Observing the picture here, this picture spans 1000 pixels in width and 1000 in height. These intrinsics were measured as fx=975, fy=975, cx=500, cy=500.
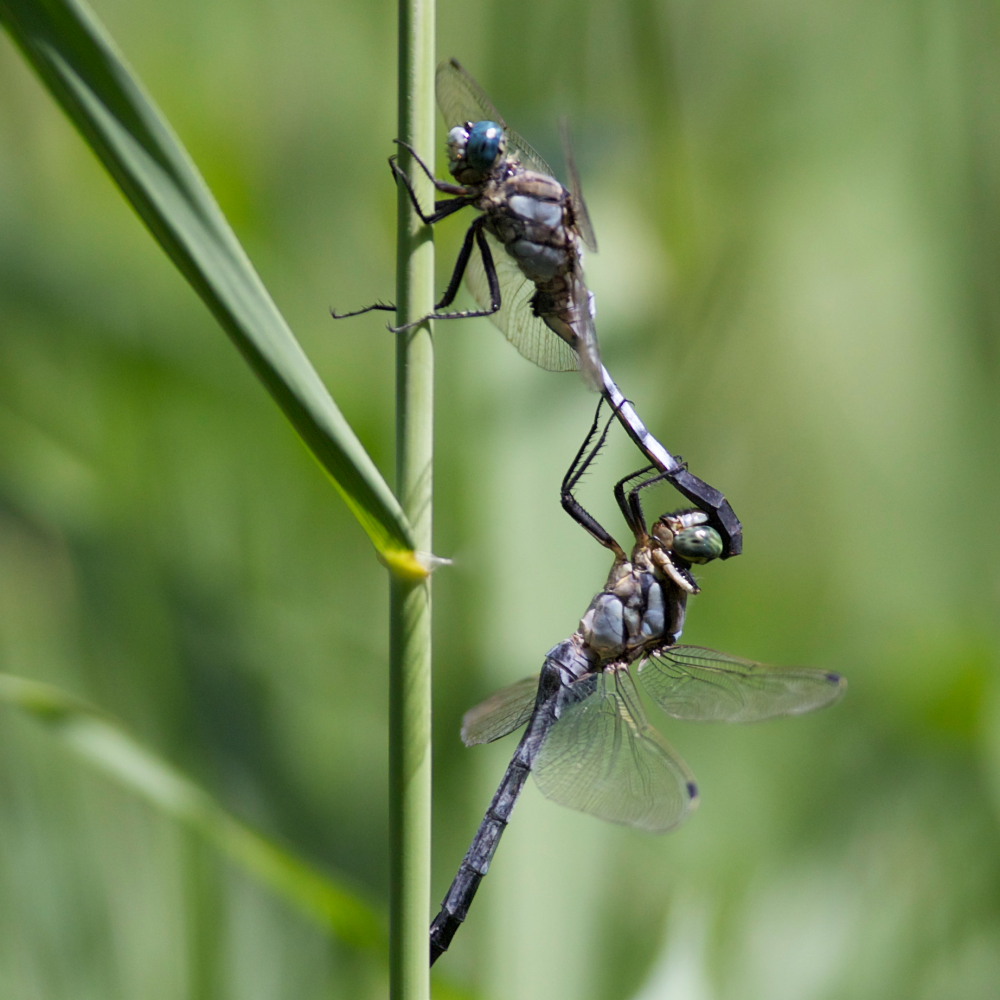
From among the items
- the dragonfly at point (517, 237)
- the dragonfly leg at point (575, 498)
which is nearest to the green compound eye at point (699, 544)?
the dragonfly leg at point (575, 498)

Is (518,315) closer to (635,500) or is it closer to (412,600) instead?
(635,500)

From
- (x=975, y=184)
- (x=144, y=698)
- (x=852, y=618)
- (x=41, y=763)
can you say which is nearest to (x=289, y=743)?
(x=144, y=698)

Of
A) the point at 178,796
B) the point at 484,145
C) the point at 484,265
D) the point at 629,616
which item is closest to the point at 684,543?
the point at 629,616

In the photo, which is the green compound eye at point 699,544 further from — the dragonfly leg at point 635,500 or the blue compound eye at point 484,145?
the blue compound eye at point 484,145

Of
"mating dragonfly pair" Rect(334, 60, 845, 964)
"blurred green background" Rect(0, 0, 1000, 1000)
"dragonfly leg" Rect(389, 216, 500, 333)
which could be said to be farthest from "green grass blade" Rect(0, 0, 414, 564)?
"blurred green background" Rect(0, 0, 1000, 1000)

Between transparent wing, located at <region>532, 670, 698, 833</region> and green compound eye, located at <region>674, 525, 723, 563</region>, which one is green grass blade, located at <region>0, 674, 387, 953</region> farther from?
green compound eye, located at <region>674, 525, 723, 563</region>

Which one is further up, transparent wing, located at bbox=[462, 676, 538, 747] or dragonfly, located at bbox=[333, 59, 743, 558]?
dragonfly, located at bbox=[333, 59, 743, 558]

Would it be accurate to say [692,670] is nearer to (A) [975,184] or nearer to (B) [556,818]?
(B) [556,818]
